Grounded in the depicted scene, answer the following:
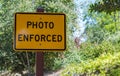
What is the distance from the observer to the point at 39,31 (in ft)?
15.1

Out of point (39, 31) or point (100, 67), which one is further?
point (100, 67)

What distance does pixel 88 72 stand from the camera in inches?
496

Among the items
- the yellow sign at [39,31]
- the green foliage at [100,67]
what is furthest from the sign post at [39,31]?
the green foliage at [100,67]

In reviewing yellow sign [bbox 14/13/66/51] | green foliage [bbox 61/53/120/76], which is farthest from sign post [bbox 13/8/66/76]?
green foliage [bbox 61/53/120/76]

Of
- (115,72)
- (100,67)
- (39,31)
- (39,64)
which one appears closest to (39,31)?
(39,31)

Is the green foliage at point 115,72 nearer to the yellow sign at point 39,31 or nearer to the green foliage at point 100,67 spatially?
the green foliage at point 100,67

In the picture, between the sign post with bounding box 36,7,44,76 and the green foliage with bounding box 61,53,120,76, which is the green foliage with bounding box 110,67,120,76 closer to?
the green foliage with bounding box 61,53,120,76

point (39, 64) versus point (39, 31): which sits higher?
point (39, 31)

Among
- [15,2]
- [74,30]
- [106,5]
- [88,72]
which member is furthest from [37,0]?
[106,5]

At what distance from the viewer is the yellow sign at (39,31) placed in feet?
15.0

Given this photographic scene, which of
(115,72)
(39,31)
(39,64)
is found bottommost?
(115,72)

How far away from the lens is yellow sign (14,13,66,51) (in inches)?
180

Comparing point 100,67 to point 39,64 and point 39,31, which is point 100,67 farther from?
point 39,64

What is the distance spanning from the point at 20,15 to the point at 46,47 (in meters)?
0.42
